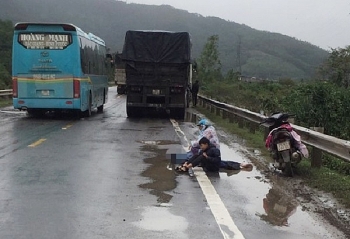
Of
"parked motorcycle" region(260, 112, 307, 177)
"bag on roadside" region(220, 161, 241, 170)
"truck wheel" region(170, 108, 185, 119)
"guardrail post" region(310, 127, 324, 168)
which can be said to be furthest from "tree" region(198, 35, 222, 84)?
"parked motorcycle" region(260, 112, 307, 177)

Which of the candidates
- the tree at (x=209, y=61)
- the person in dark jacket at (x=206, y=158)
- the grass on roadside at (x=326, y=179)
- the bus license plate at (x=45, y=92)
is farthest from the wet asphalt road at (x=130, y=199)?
the tree at (x=209, y=61)

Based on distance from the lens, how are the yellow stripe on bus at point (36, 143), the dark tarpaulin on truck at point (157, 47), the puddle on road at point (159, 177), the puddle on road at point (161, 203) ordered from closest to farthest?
the puddle on road at point (161, 203) → the puddle on road at point (159, 177) → the yellow stripe on bus at point (36, 143) → the dark tarpaulin on truck at point (157, 47)

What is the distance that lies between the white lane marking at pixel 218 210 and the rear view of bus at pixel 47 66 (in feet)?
36.9

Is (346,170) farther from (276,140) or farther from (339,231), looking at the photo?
(339,231)

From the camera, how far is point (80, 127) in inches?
700

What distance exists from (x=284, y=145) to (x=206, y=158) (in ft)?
4.61

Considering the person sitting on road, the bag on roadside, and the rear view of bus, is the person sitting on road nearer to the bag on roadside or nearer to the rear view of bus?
the bag on roadside

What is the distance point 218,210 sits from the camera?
22.6 ft

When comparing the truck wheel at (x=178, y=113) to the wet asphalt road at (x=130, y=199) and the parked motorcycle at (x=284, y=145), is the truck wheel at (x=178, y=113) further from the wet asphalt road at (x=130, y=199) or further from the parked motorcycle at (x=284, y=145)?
the parked motorcycle at (x=284, y=145)

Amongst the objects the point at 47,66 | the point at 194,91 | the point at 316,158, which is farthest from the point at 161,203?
the point at 194,91

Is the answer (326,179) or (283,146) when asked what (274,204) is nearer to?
(326,179)

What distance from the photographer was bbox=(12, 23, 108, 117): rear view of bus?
19844 mm

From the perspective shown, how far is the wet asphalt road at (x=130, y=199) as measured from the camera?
5941 millimetres

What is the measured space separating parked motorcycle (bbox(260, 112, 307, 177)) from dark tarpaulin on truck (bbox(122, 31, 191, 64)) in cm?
1230
